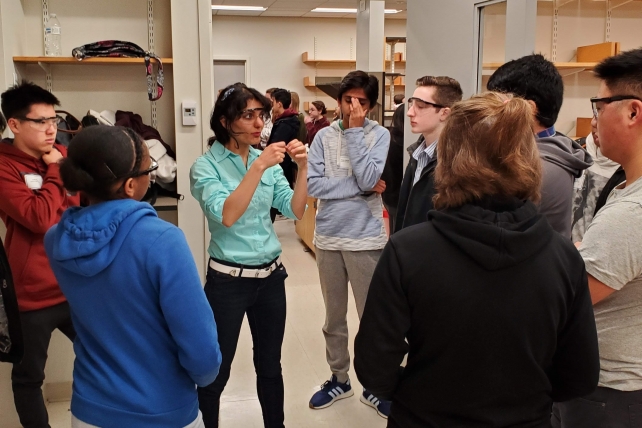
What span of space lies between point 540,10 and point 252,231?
4.08 meters

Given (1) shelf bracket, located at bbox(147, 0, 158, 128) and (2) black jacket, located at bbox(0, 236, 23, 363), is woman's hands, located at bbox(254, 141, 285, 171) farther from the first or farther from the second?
(1) shelf bracket, located at bbox(147, 0, 158, 128)

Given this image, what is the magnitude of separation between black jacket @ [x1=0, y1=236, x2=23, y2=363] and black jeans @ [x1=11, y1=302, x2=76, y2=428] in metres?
0.28

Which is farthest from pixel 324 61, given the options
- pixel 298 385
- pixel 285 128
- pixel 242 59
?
pixel 298 385

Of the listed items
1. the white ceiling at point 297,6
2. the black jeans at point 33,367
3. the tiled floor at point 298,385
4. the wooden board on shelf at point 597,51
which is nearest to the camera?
the black jeans at point 33,367

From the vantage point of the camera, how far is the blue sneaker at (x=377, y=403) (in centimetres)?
282

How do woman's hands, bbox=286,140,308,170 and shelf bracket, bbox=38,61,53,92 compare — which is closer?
woman's hands, bbox=286,140,308,170

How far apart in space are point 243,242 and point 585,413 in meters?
1.24

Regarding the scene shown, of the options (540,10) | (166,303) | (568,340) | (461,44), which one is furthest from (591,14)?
(166,303)

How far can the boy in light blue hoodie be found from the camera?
2.68 metres

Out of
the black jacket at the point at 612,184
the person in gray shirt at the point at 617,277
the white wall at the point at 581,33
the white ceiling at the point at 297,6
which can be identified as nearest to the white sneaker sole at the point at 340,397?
the person in gray shirt at the point at 617,277

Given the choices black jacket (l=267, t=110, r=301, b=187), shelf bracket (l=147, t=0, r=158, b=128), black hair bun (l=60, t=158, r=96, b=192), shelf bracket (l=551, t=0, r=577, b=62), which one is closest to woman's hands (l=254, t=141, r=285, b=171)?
black hair bun (l=60, t=158, r=96, b=192)

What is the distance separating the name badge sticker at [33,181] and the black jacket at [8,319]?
370mm

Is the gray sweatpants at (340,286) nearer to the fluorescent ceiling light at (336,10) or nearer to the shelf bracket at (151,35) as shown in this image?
the shelf bracket at (151,35)

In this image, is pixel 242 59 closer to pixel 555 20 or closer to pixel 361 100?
pixel 555 20
